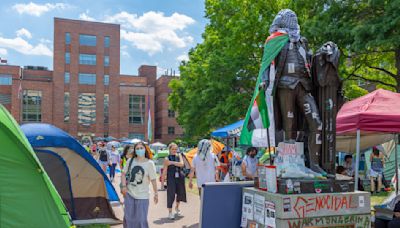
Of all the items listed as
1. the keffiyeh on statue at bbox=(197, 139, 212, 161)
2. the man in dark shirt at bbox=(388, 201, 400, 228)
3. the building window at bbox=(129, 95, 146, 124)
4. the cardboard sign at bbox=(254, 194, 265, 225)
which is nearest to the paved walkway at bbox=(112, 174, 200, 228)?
the keffiyeh on statue at bbox=(197, 139, 212, 161)

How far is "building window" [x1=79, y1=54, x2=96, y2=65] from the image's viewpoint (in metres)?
68.0

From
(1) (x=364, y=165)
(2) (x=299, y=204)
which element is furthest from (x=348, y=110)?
(1) (x=364, y=165)

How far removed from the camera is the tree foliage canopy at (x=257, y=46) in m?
14.0

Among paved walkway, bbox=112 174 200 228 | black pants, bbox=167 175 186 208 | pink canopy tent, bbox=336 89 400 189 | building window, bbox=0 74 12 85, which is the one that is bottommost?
paved walkway, bbox=112 174 200 228

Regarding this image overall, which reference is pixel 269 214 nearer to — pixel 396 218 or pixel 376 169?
pixel 396 218

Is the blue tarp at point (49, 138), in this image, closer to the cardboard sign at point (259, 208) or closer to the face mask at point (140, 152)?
the face mask at point (140, 152)

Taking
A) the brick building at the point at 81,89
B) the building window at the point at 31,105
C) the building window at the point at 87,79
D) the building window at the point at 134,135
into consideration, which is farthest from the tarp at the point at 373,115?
the building window at the point at 31,105

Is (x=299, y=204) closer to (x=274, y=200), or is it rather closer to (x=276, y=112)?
(x=274, y=200)

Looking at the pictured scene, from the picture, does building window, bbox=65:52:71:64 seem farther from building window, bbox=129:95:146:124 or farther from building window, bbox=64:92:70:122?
building window, bbox=129:95:146:124

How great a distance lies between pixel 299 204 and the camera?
407cm

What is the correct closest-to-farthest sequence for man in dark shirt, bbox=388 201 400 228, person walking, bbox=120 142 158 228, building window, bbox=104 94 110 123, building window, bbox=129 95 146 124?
man in dark shirt, bbox=388 201 400 228
person walking, bbox=120 142 158 228
building window, bbox=104 94 110 123
building window, bbox=129 95 146 124

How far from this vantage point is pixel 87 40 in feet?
224

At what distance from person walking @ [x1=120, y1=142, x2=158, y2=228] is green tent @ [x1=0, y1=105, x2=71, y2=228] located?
141 cm

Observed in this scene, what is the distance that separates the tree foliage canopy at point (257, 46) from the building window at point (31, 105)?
42260 millimetres
